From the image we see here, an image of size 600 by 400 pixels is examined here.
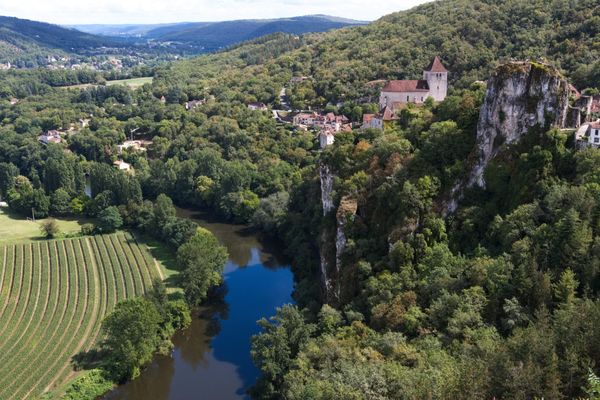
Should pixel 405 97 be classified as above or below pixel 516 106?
below

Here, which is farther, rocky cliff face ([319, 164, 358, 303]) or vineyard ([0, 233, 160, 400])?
rocky cliff face ([319, 164, 358, 303])

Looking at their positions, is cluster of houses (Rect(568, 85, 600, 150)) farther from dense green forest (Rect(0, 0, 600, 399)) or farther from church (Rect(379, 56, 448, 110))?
church (Rect(379, 56, 448, 110))

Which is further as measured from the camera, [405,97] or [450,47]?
[450,47]

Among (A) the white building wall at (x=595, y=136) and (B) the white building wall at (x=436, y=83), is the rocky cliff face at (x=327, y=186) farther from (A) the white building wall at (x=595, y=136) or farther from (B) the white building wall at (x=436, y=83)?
(B) the white building wall at (x=436, y=83)

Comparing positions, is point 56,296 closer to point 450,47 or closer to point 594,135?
point 594,135

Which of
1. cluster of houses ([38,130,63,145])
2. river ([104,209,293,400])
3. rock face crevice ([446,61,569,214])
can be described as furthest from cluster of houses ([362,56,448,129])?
Answer: cluster of houses ([38,130,63,145])

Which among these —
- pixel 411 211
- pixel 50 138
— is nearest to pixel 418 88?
pixel 411 211

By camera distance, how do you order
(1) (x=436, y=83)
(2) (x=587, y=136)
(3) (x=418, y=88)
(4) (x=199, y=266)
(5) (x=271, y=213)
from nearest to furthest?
(2) (x=587, y=136), (4) (x=199, y=266), (5) (x=271, y=213), (3) (x=418, y=88), (1) (x=436, y=83)
